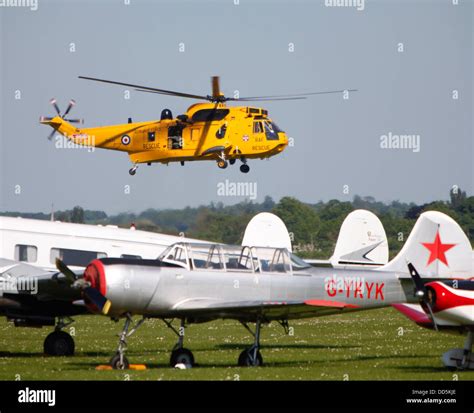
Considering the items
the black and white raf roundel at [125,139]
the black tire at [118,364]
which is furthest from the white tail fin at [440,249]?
the black and white raf roundel at [125,139]

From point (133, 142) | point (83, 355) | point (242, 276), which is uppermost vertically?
point (133, 142)

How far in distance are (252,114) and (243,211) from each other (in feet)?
A: 34.2

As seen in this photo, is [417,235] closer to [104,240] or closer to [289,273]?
[289,273]

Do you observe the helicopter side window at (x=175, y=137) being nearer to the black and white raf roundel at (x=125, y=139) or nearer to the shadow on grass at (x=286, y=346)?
the black and white raf roundel at (x=125, y=139)

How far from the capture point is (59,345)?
21.5m

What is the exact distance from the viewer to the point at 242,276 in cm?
1897

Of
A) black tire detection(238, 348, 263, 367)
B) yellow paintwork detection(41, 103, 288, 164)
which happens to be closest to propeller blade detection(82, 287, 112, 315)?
black tire detection(238, 348, 263, 367)

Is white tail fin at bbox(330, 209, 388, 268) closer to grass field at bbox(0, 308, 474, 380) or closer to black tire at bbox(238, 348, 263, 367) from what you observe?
grass field at bbox(0, 308, 474, 380)

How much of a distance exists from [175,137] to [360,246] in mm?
9920

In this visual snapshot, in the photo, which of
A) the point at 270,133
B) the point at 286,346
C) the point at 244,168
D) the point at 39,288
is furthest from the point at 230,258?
the point at 270,133

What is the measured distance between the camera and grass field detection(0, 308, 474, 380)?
17078 millimetres

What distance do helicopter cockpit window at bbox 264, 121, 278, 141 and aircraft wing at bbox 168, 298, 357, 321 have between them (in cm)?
1691

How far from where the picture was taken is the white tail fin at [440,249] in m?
19.7
